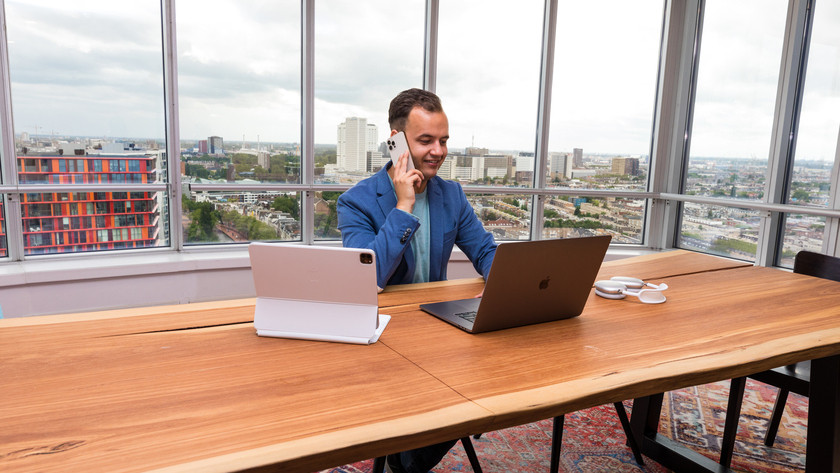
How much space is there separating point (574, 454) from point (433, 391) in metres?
1.60

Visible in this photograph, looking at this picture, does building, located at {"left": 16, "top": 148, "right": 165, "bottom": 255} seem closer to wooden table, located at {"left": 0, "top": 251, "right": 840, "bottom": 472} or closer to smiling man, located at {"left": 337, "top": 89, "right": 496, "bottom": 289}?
smiling man, located at {"left": 337, "top": 89, "right": 496, "bottom": 289}

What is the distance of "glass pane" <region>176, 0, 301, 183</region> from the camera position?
396 cm

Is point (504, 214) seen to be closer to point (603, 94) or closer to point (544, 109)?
point (544, 109)

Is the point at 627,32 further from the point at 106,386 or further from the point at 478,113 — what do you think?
the point at 106,386

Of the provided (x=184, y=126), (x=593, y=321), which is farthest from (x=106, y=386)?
(x=184, y=126)

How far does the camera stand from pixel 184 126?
399 centimetres

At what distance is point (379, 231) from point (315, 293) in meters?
0.59

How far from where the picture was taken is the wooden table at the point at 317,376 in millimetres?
840

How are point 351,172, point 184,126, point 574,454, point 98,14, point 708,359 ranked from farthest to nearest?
point 351,172 → point 184,126 → point 98,14 → point 574,454 → point 708,359

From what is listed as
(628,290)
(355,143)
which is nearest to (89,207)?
(355,143)

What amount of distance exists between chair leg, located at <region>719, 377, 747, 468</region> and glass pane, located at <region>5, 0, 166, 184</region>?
12.3 feet

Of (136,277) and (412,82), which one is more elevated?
(412,82)

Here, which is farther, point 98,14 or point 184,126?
point 184,126

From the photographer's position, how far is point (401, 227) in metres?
1.80
